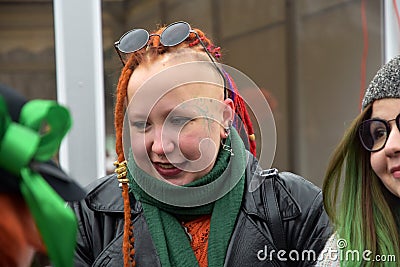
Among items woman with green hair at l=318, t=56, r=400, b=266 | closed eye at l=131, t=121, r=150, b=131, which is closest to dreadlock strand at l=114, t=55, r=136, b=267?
closed eye at l=131, t=121, r=150, b=131

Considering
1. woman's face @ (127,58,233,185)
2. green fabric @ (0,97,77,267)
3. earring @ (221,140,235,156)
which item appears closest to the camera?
green fabric @ (0,97,77,267)

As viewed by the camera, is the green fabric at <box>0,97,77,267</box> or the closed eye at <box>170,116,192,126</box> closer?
the green fabric at <box>0,97,77,267</box>

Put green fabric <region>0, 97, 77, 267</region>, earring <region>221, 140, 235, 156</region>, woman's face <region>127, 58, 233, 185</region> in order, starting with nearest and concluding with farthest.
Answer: green fabric <region>0, 97, 77, 267</region> < woman's face <region>127, 58, 233, 185</region> < earring <region>221, 140, 235, 156</region>

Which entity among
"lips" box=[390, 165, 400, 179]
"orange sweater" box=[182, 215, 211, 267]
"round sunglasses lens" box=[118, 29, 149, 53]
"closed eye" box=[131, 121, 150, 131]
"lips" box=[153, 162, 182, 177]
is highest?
"round sunglasses lens" box=[118, 29, 149, 53]

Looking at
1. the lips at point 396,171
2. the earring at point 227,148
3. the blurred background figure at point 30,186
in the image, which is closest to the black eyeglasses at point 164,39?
the earring at point 227,148

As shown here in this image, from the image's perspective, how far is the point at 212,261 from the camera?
1.36m

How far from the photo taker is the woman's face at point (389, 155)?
4.30ft

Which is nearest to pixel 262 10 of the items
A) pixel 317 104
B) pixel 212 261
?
pixel 317 104

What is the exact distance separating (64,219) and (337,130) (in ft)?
8.27

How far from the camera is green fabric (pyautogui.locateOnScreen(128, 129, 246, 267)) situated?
136 cm

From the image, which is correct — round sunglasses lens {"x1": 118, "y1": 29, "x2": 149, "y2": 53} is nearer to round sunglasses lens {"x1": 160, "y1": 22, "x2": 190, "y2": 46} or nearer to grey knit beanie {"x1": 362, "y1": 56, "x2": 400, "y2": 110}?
round sunglasses lens {"x1": 160, "y1": 22, "x2": 190, "y2": 46}

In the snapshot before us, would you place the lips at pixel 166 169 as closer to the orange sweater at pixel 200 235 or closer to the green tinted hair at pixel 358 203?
the orange sweater at pixel 200 235

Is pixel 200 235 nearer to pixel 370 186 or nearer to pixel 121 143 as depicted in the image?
pixel 121 143

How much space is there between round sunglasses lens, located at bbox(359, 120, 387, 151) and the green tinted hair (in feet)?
0.09
